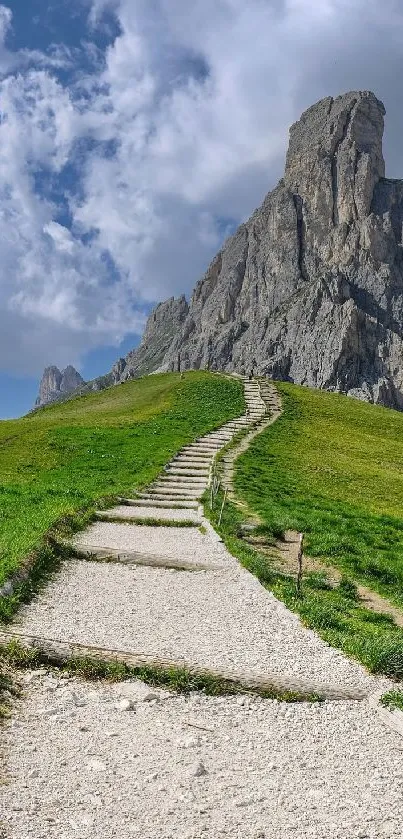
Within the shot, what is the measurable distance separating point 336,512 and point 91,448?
17927 millimetres

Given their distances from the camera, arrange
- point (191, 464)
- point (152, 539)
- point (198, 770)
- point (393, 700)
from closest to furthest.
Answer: point (198, 770) → point (393, 700) → point (152, 539) → point (191, 464)

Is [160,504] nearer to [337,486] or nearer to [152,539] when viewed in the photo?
[152,539]

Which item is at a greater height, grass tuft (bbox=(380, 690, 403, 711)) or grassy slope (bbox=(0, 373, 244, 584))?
grassy slope (bbox=(0, 373, 244, 584))

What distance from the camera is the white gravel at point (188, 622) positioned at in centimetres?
908

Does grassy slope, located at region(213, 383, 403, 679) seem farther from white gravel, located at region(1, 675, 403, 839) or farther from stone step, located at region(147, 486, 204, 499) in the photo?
white gravel, located at region(1, 675, 403, 839)

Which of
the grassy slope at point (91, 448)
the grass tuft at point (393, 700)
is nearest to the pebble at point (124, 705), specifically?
the grass tuft at point (393, 700)

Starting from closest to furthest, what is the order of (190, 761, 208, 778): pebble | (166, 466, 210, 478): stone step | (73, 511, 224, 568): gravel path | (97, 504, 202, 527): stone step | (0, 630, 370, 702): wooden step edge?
(190, 761, 208, 778): pebble → (0, 630, 370, 702): wooden step edge → (73, 511, 224, 568): gravel path → (97, 504, 202, 527): stone step → (166, 466, 210, 478): stone step

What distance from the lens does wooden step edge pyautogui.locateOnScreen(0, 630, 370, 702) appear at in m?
8.26

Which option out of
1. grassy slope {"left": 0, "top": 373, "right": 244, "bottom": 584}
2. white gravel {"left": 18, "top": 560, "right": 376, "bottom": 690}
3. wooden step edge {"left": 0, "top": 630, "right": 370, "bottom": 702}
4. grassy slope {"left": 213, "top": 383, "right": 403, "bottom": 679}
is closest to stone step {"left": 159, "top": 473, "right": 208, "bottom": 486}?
grassy slope {"left": 0, "top": 373, "right": 244, "bottom": 584}

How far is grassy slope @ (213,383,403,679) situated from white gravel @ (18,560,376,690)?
0.67m

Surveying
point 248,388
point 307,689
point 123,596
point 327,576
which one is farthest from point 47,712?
point 248,388

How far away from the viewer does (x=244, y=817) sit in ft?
18.0

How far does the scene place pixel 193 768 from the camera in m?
6.19

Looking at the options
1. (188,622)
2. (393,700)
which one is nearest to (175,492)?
(188,622)
